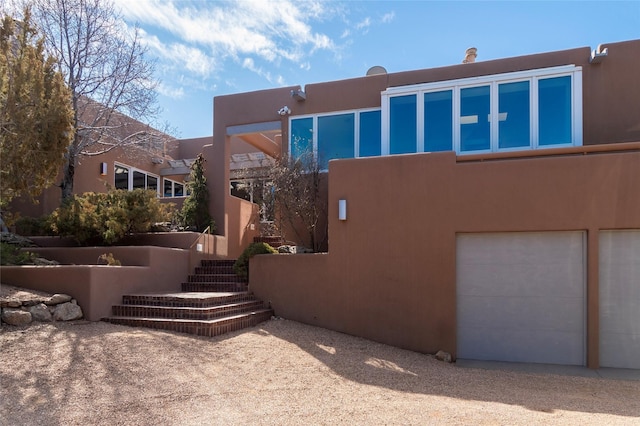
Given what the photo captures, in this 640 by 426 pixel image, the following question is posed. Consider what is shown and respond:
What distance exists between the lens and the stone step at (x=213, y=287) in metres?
10.6

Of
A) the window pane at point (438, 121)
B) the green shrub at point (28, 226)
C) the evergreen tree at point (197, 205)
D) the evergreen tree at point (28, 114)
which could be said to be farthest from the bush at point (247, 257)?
the green shrub at point (28, 226)

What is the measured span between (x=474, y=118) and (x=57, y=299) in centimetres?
978

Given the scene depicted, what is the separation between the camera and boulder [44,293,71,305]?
25.4 feet

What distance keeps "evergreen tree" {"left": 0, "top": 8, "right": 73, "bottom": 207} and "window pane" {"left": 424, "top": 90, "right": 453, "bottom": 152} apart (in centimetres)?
803

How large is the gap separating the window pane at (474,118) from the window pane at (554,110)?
1.22 meters

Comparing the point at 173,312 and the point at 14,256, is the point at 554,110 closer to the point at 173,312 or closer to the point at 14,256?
the point at 173,312

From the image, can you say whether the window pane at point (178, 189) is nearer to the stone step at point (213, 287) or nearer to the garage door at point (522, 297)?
the stone step at point (213, 287)

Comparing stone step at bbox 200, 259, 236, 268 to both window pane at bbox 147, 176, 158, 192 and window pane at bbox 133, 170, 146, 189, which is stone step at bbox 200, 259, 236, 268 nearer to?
window pane at bbox 133, 170, 146, 189

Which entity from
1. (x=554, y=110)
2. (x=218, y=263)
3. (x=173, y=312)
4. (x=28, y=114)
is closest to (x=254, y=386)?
(x=173, y=312)

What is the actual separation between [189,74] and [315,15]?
4.78 m

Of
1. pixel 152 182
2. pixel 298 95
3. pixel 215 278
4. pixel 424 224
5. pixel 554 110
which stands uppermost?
pixel 298 95

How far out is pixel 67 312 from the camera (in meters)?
7.77

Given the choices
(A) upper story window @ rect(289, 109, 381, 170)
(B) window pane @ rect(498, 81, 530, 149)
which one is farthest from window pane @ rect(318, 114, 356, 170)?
(B) window pane @ rect(498, 81, 530, 149)

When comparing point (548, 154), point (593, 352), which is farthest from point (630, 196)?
point (593, 352)
